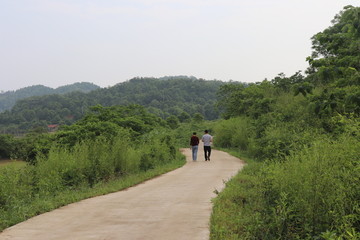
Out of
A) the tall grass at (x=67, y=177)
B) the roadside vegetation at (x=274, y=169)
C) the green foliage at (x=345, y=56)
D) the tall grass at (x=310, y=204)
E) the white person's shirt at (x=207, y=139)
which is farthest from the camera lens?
the white person's shirt at (x=207, y=139)

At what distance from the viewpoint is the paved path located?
582 centimetres

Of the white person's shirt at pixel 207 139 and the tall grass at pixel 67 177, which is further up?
the white person's shirt at pixel 207 139

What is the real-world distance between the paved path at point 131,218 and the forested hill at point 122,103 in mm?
96953

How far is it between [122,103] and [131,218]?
108247mm

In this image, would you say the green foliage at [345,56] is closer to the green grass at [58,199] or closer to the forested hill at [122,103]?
the green grass at [58,199]

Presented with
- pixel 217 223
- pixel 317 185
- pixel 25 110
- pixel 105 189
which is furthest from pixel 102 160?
pixel 25 110

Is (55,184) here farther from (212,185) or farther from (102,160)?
(212,185)

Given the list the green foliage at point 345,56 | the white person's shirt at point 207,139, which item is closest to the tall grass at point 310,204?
the green foliage at point 345,56

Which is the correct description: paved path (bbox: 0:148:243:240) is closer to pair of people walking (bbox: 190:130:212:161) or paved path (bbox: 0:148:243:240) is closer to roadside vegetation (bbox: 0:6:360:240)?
roadside vegetation (bbox: 0:6:360:240)

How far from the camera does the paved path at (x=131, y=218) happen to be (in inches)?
229

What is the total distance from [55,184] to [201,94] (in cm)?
12490

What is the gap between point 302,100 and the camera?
21000 mm

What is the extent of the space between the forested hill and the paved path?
97.0 m

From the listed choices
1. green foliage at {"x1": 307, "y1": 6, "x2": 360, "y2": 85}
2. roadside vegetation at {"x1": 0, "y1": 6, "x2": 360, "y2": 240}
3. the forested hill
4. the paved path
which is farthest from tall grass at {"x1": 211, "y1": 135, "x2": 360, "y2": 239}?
the forested hill
